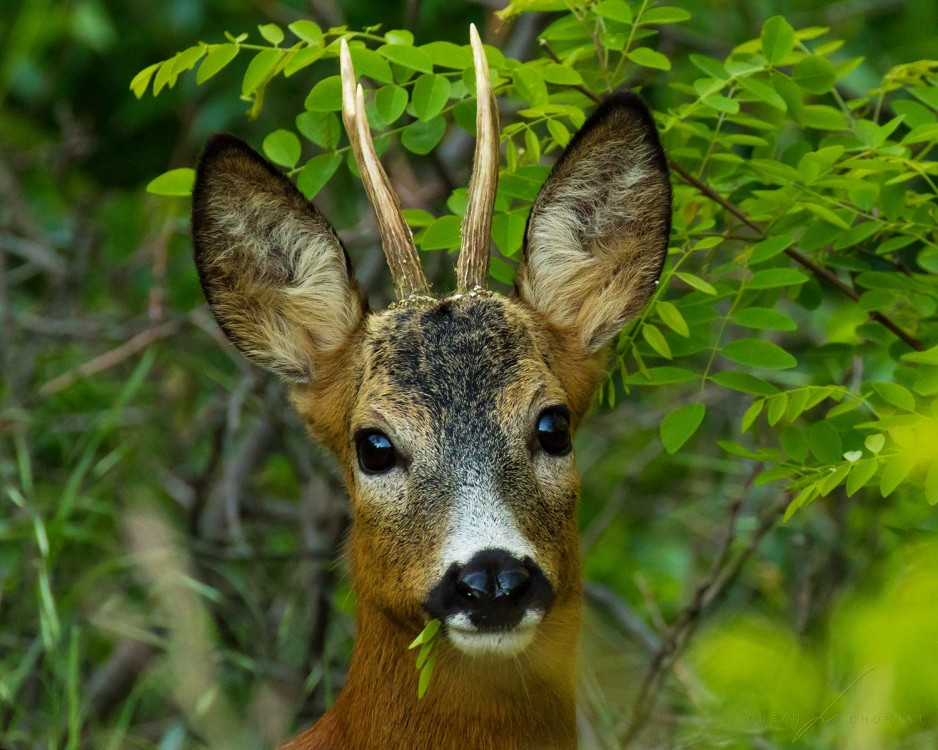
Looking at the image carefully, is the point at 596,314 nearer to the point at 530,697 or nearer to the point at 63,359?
the point at 530,697

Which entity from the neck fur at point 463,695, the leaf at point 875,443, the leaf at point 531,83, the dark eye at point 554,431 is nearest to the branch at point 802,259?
the leaf at point 531,83

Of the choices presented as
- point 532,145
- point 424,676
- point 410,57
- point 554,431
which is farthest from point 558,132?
point 424,676

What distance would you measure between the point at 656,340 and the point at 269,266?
3.40 ft

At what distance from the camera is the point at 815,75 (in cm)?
360

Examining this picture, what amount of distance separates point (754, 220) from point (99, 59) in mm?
4325

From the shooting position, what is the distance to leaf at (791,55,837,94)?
11.8ft

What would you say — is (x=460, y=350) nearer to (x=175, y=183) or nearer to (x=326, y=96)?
(x=326, y=96)

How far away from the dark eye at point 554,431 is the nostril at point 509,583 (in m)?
0.51

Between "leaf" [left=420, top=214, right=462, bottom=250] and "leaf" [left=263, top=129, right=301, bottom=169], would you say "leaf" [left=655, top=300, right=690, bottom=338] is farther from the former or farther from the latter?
"leaf" [left=263, top=129, right=301, bottom=169]

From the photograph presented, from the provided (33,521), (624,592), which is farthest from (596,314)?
(624,592)

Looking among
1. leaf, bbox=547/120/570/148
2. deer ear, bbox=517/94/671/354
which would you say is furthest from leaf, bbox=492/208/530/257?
leaf, bbox=547/120/570/148

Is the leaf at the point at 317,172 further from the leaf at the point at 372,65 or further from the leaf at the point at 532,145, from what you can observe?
the leaf at the point at 532,145

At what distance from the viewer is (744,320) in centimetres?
345

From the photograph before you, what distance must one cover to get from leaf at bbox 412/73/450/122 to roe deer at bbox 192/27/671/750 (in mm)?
174
